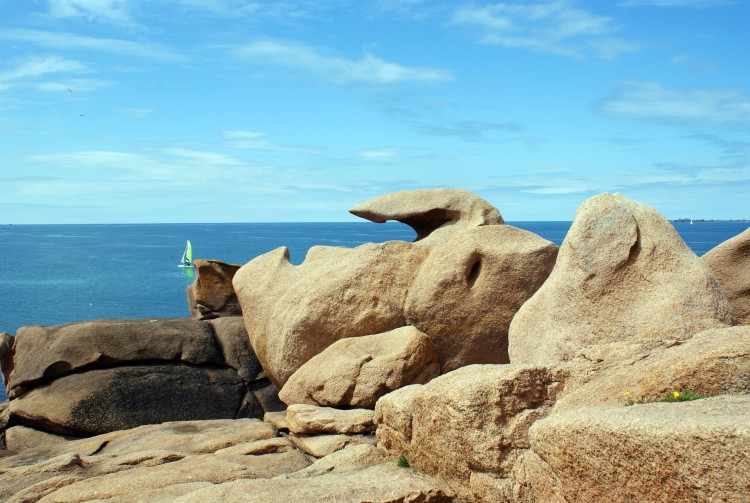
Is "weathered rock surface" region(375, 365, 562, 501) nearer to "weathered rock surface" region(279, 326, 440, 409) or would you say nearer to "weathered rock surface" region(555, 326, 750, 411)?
"weathered rock surface" region(555, 326, 750, 411)

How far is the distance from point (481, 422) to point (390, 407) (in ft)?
6.24

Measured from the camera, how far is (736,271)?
1280 cm

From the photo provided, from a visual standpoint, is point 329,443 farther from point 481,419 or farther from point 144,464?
point 481,419

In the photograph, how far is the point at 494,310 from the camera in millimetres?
14570

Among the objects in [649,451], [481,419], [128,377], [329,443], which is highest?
[649,451]

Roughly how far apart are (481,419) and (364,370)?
4.91m

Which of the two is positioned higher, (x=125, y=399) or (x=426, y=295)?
(x=426, y=295)

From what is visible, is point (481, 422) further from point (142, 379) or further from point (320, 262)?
point (142, 379)

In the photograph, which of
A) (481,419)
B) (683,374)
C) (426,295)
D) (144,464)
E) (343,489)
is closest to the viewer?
(683,374)

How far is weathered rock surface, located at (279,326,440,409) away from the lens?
43.6 ft

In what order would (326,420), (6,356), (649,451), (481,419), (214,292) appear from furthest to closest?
(214,292)
(6,356)
(326,420)
(481,419)
(649,451)

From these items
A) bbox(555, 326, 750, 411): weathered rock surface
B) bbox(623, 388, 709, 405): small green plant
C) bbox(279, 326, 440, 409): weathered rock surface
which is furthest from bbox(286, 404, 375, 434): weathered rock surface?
bbox(623, 388, 709, 405): small green plant

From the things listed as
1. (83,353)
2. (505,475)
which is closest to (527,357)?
(505,475)

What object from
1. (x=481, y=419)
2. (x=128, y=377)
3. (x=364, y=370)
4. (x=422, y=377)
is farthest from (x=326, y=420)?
(x=128, y=377)
